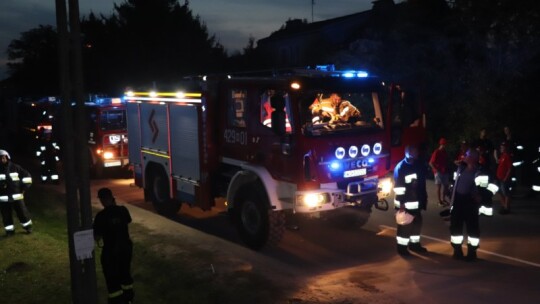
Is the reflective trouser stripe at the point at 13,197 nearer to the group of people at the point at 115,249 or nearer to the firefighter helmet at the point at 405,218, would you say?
the group of people at the point at 115,249

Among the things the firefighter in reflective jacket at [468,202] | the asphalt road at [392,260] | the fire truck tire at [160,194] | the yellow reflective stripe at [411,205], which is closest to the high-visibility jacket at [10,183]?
the fire truck tire at [160,194]

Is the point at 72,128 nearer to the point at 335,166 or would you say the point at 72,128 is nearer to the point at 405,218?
the point at 335,166

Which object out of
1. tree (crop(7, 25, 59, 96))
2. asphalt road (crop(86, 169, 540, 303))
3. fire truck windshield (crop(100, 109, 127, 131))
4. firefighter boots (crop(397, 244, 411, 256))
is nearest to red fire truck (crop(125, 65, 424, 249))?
asphalt road (crop(86, 169, 540, 303))

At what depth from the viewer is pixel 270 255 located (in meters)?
8.79

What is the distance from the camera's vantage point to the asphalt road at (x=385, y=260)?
22.6 feet

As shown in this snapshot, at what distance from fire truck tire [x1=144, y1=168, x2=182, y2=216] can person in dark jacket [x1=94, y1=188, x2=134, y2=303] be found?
5111 millimetres

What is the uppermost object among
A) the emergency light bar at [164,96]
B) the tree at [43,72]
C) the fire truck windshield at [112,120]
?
the tree at [43,72]

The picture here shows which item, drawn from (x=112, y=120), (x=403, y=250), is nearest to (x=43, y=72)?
(x=112, y=120)

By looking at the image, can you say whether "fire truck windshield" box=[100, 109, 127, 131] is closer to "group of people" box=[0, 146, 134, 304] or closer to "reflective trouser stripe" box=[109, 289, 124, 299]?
"group of people" box=[0, 146, 134, 304]

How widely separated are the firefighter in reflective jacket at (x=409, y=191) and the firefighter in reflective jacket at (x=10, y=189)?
6181mm

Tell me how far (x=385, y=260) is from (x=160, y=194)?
5240 mm

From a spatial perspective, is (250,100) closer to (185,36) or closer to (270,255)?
(270,255)

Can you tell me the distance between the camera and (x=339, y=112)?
8.87 m

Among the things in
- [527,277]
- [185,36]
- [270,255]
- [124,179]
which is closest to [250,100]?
[270,255]
